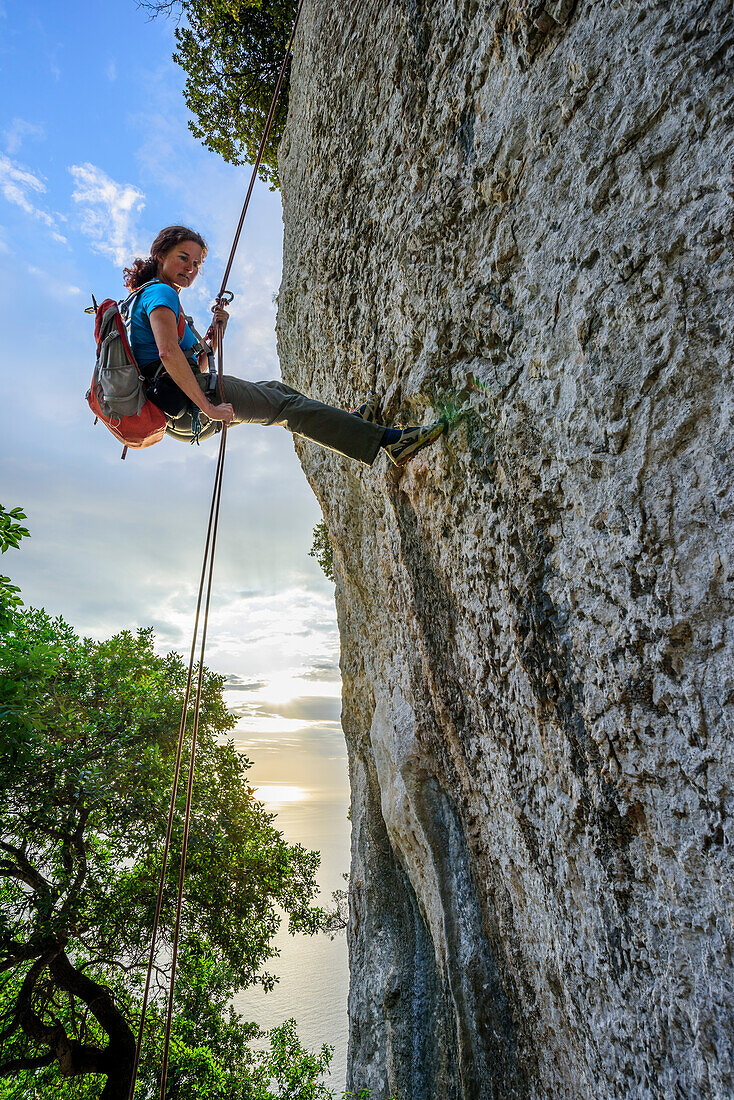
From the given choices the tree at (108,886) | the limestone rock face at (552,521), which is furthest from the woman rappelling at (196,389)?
the tree at (108,886)

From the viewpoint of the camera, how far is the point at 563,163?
8.19 ft

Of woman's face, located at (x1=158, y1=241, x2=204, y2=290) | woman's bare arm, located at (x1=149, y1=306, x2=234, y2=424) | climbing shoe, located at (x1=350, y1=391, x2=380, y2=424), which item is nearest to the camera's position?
woman's bare arm, located at (x1=149, y1=306, x2=234, y2=424)

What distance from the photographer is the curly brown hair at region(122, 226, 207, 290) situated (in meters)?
3.55

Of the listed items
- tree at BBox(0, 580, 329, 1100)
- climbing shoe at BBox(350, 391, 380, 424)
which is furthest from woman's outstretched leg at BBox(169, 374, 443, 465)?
tree at BBox(0, 580, 329, 1100)

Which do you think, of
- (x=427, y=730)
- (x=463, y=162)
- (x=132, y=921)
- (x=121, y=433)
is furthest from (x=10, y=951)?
(x=463, y=162)

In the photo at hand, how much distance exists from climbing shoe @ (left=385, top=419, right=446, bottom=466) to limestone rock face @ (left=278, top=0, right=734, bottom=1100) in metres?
0.12

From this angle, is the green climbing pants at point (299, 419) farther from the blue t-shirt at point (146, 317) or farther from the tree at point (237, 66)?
the tree at point (237, 66)

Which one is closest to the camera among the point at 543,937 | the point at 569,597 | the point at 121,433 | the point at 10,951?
the point at 569,597

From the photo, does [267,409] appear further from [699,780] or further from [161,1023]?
[161,1023]

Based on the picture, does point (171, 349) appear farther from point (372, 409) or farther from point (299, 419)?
point (372, 409)

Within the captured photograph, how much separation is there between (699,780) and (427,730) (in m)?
2.44

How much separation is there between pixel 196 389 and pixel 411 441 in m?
1.32

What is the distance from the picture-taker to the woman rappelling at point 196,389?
10.6 feet

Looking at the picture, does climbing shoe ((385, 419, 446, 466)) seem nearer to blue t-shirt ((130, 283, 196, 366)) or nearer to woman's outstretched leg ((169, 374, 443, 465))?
woman's outstretched leg ((169, 374, 443, 465))
